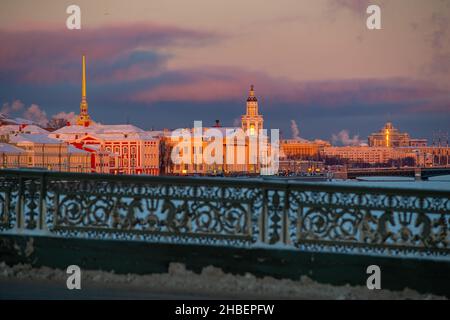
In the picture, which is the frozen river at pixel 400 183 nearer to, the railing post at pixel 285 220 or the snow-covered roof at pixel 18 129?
the railing post at pixel 285 220

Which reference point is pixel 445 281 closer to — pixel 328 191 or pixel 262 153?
pixel 328 191

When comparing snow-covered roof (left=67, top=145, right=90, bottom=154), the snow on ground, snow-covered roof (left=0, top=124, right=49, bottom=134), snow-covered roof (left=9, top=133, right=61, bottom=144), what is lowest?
the snow on ground

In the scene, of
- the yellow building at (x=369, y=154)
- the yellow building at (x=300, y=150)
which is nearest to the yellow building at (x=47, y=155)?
the yellow building at (x=300, y=150)

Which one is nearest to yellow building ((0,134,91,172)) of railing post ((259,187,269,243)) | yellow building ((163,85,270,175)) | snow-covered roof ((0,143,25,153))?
snow-covered roof ((0,143,25,153))

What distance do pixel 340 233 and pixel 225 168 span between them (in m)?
95.8

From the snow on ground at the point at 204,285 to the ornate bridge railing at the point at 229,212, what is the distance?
0.76 feet

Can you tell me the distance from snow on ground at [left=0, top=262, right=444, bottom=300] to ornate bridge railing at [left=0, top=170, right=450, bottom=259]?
9.1 inches

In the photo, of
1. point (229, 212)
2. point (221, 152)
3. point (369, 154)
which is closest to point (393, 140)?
point (369, 154)

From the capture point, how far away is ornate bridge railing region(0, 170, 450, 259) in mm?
5578

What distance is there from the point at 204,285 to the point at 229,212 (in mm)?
510

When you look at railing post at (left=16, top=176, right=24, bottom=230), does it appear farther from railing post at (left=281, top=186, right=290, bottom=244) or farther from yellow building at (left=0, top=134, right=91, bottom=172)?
yellow building at (left=0, top=134, right=91, bottom=172)

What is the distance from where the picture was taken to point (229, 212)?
18.9ft

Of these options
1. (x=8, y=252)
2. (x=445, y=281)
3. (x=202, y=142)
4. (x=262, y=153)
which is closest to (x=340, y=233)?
(x=445, y=281)

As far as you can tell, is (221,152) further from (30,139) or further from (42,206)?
(42,206)
